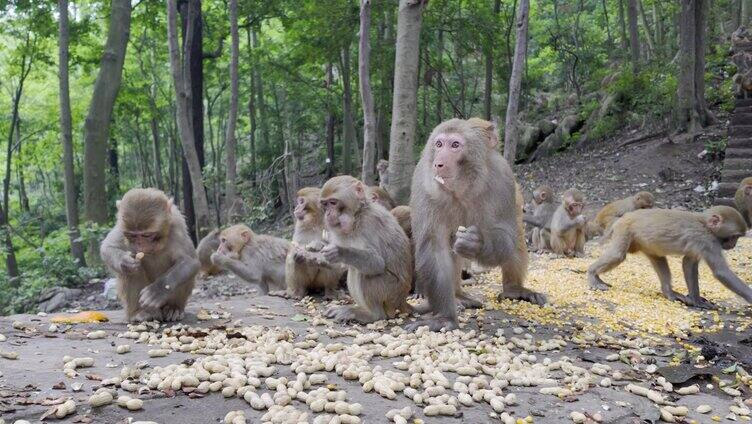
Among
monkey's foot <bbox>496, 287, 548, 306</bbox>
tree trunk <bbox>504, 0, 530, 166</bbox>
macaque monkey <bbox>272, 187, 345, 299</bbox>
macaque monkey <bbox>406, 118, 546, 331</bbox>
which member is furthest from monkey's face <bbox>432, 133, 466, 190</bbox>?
tree trunk <bbox>504, 0, 530, 166</bbox>

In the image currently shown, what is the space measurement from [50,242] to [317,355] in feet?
41.5

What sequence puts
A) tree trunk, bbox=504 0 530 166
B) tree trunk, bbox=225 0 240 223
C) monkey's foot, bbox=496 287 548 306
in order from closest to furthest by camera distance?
monkey's foot, bbox=496 287 548 306 < tree trunk, bbox=504 0 530 166 < tree trunk, bbox=225 0 240 223

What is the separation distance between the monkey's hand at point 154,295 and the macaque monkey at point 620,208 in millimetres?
7904

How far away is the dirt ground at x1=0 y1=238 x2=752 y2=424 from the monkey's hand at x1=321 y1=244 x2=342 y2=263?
1.90ft

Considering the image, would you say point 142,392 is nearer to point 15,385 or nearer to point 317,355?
point 15,385

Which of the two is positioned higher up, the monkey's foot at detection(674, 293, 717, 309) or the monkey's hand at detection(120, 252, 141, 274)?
the monkey's hand at detection(120, 252, 141, 274)

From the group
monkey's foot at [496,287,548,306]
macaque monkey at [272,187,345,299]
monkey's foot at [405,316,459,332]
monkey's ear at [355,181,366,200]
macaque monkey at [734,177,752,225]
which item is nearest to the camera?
monkey's foot at [405,316,459,332]

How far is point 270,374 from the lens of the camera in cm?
365

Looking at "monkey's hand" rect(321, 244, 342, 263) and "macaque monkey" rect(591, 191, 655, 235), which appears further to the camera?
"macaque monkey" rect(591, 191, 655, 235)

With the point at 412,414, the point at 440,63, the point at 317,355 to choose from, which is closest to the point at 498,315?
the point at 317,355

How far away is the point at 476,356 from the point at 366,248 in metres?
1.34

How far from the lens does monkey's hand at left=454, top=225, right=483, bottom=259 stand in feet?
15.9

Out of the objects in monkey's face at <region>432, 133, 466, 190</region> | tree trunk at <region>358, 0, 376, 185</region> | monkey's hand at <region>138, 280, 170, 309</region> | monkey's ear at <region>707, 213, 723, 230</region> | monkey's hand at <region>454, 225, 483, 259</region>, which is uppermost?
tree trunk at <region>358, 0, 376, 185</region>

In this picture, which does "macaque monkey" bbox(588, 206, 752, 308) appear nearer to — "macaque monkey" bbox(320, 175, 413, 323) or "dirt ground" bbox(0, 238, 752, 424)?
"dirt ground" bbox(0, 238, 752, 424)
